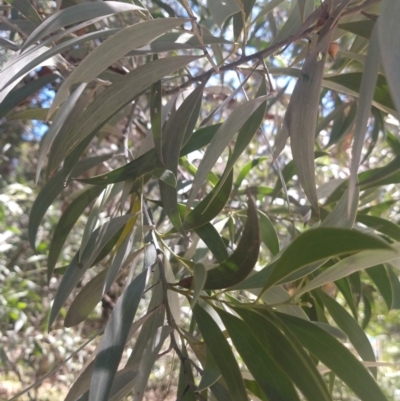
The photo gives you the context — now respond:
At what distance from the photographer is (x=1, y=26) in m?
0.73

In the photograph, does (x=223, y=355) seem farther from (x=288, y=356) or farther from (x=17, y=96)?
(x=17, y=96)

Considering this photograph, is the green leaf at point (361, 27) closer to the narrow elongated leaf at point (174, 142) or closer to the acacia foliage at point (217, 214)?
the acacia foliage at point (217, 214)

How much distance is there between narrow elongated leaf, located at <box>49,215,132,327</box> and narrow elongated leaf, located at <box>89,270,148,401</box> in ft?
0.29

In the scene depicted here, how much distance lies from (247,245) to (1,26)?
0.55m

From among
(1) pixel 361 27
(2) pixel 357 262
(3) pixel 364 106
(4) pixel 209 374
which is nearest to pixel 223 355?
(4) pixel 209 374

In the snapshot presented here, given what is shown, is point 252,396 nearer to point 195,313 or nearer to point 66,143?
point 195,313

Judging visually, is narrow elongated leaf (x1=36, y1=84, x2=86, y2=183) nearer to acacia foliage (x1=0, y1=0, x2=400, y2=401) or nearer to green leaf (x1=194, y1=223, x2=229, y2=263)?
acacia foliage (x1=0, y1=0, x2=400, y2=401)

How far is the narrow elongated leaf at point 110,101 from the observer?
51 cm

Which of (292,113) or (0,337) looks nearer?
(292,113)

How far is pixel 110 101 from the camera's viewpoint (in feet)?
1.68

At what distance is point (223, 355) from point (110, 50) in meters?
0.30

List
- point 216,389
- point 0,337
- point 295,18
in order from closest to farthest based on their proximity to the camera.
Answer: point 216,389, point 295,18, point 0,337

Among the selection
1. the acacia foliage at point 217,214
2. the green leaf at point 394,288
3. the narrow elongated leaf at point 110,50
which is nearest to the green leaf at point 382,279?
the green leaf at point 394,288

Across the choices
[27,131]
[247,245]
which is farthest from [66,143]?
[27,131]
